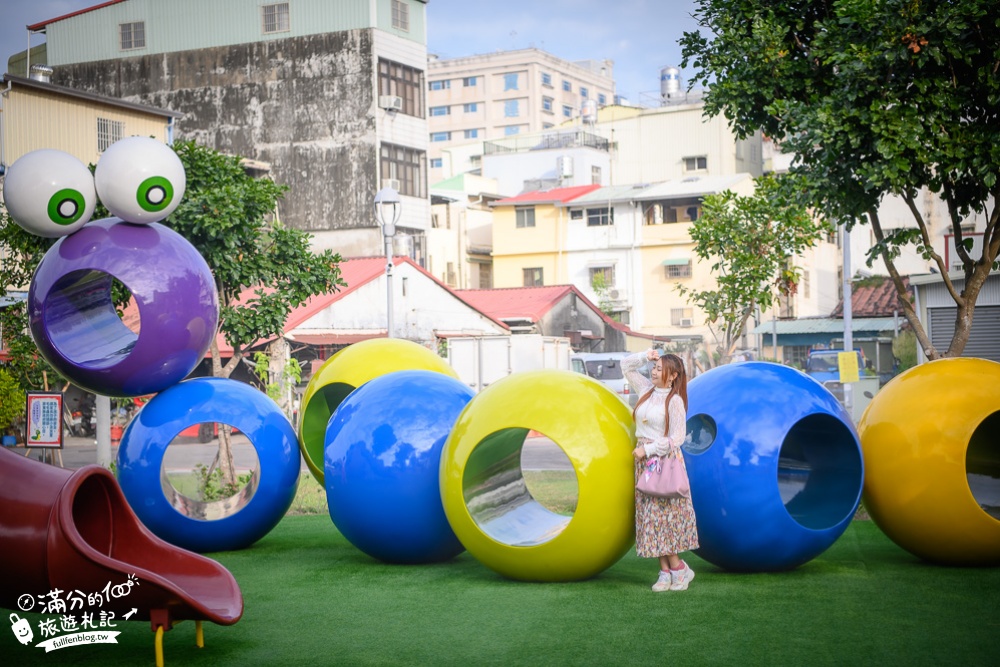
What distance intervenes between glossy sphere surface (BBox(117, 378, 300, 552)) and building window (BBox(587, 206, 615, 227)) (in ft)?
131

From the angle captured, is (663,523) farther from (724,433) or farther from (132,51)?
(132,51)

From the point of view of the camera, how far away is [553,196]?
5203 cm

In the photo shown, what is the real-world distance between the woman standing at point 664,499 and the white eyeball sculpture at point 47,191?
17.5 ft

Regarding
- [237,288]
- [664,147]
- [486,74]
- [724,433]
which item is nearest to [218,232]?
[237,288]

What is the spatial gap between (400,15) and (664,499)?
36.6m

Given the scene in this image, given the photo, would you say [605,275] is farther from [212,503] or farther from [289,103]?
[212,503]

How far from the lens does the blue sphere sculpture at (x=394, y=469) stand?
9.55 m

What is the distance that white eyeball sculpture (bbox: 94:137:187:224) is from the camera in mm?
9578

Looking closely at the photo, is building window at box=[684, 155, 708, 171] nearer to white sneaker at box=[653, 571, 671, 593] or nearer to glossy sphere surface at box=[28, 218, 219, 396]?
glossy sphere surface at box=[28, 218, 219, 396]

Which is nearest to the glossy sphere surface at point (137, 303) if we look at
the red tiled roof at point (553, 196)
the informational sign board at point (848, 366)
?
the informational sign board at point (848, 366)

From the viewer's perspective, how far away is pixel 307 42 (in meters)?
41.3

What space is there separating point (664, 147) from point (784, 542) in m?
48.8

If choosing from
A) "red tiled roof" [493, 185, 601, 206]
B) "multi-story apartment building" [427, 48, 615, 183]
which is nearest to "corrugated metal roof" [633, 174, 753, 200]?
"red tiled roof" [493, 185, 601, 206]

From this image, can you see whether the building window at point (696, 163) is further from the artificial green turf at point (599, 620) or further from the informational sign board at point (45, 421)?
the artificial green turf at point (599, 620)
